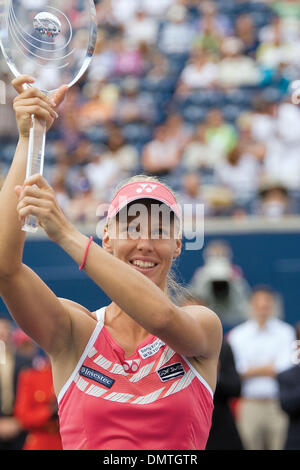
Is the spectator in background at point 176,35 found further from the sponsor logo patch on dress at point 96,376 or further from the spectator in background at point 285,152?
the sponsor logo patch on dress at point 96,376

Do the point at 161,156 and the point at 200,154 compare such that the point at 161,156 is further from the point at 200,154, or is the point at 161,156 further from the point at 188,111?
the point at 188,111

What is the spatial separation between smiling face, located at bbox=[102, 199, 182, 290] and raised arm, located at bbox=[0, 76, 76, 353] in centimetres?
26

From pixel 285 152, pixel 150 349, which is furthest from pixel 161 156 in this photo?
pixel 150 349

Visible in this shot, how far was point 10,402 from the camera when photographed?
23.6 ft

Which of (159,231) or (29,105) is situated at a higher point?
(29,105)

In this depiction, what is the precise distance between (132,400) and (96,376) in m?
0.13

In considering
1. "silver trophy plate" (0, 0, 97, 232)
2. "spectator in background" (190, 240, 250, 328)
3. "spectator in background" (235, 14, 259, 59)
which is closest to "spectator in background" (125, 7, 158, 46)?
"spectator in background" (235, 14, 259, 59)

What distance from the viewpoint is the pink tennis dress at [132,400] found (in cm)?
245

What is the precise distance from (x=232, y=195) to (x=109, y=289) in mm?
6853

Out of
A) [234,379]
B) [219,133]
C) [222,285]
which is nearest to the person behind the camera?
[234,379]

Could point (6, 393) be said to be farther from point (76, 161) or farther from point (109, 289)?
point (109, 289)

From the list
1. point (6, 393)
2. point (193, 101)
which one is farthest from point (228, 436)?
point (193, 101)

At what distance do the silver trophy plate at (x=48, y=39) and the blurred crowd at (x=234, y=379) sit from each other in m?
3.98

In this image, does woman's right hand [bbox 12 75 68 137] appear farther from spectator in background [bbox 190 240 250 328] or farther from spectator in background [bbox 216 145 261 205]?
spectator in background [bbox 216 145 261 205]
